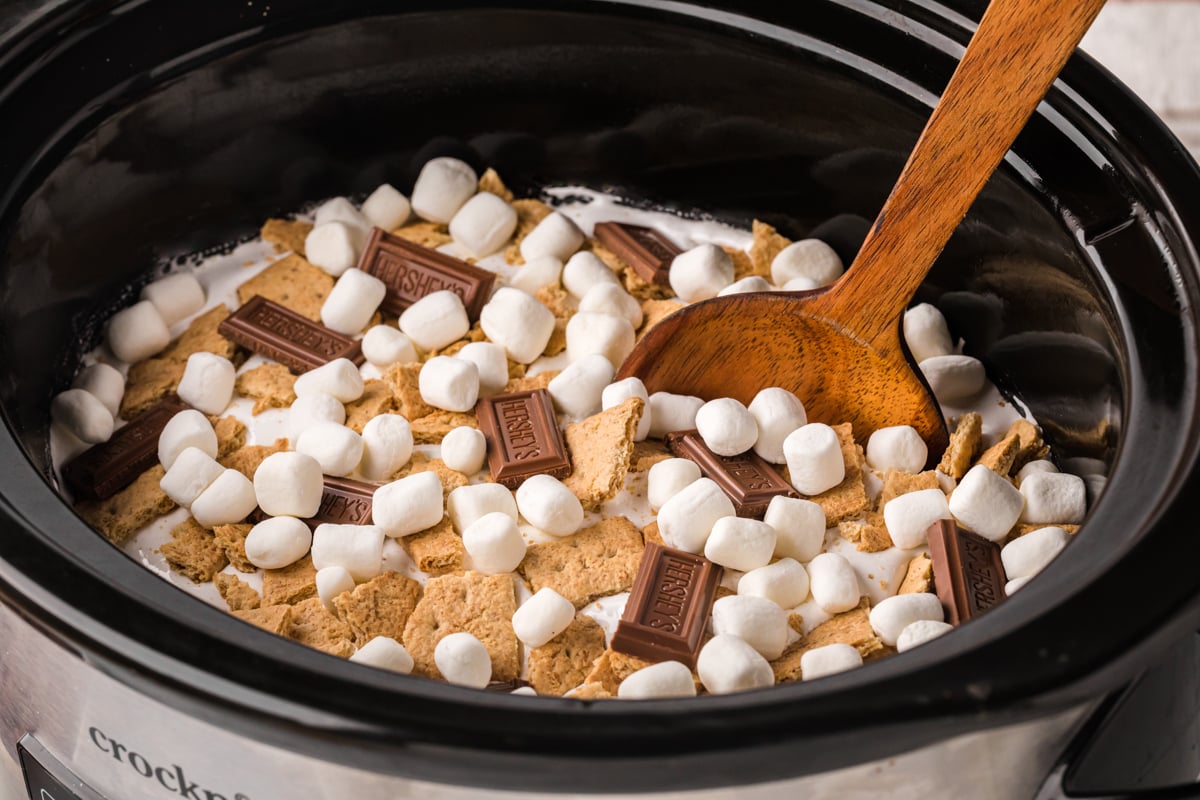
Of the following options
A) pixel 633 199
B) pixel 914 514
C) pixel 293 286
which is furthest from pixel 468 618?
pixel 633 199

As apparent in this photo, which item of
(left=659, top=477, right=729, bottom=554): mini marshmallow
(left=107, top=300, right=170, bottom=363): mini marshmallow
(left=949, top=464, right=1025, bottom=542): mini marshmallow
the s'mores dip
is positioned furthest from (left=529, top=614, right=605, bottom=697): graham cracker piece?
(left=107, top=300, right=170, bottom=363): mini marshmallow

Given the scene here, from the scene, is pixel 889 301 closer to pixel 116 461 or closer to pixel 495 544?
pixel 495 544

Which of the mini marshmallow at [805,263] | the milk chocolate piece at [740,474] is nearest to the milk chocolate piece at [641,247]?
the mini marshmallow at [805,263]

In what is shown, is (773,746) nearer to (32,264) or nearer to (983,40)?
(983,40)

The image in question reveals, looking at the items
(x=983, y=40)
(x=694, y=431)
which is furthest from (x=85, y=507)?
(x=983, y=40)

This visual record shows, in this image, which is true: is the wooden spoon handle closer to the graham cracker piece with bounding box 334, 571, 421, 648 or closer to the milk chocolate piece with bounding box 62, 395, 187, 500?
the graham cracker piece with bounding box 334, 571, 421, 648
